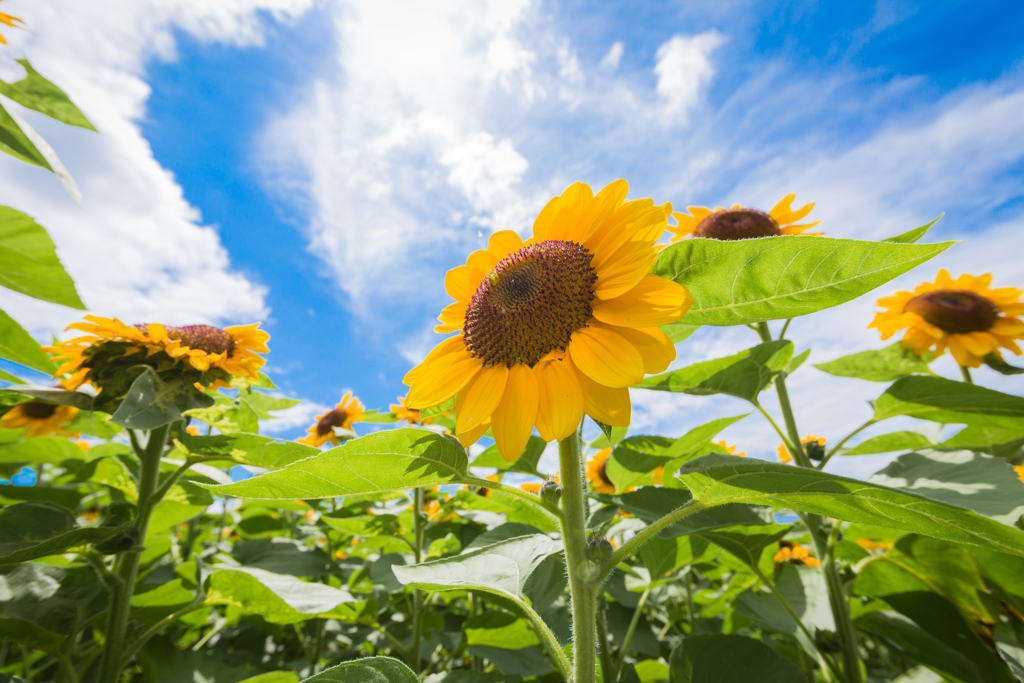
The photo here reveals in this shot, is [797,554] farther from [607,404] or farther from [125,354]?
[125,354]

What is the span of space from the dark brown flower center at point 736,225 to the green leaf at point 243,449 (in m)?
2.04

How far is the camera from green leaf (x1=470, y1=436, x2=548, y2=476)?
1629 mm

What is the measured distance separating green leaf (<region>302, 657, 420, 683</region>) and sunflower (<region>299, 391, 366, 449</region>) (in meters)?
2.83

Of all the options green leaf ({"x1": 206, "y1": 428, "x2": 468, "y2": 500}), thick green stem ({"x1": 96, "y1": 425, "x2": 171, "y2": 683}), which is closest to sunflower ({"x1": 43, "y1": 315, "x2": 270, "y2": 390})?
thick green stem ({"x1": 96, "y1": 425, "x2": 171, "y2": 683})

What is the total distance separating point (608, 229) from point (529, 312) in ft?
0.87

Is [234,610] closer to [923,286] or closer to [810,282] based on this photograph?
[810,282]

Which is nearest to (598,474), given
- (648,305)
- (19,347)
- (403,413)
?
(403,413)

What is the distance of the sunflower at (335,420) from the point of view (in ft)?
12.4

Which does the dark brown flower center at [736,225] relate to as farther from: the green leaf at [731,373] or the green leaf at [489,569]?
the green leaf at [489,569]

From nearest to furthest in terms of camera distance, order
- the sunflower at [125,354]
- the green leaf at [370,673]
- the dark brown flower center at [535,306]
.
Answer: the green leaf at [370,673], the dark brown flower center at [535,306], the sunflower at [125,354]

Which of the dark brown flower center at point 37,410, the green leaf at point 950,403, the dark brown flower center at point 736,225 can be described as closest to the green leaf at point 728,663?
the green leaf at point 950,403

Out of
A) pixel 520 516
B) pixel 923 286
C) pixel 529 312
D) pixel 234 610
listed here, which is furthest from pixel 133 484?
pixel 923 286

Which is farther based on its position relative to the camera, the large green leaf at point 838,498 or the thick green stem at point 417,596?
the thick green stem at point 417,596

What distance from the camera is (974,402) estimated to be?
1605mm
